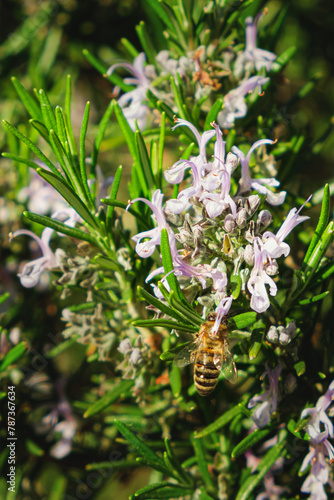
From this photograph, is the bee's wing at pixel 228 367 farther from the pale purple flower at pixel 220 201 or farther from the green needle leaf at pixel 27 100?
the green needle leaf at pixel 27 100

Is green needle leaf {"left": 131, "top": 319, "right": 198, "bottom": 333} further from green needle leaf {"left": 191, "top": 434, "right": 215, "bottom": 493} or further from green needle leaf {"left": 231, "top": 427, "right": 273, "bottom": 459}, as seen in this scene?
green needle leaf {"left": 191, "top": 434, "right": 215, "bottom": 493}

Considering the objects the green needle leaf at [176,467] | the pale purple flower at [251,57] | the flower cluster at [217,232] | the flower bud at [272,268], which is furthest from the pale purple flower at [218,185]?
the green needle leaf at [176,467]

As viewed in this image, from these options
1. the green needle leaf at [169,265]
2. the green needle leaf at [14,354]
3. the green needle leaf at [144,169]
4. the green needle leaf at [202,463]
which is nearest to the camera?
the green needle leaf at [169,265]

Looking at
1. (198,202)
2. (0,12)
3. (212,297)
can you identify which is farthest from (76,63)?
(212,297)

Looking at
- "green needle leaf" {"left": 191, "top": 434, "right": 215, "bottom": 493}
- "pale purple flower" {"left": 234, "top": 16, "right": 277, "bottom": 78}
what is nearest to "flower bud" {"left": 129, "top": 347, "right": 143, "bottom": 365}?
"green needle leaf" {"left": 191, "top": 434, "right": 215, "bottom": 493}

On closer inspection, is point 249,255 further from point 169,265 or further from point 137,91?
point 137,91

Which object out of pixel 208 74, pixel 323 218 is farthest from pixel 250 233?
pixel 208 74

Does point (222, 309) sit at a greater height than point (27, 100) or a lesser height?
lesser
